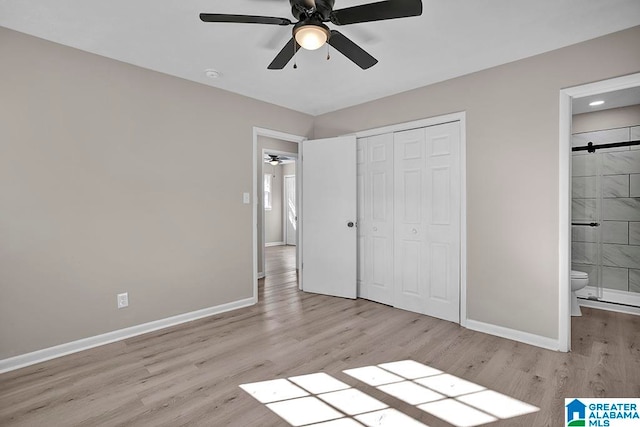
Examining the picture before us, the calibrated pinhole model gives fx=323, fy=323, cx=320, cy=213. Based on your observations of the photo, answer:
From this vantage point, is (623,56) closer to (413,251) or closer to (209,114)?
(413,251)

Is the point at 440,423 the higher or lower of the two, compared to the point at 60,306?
lower

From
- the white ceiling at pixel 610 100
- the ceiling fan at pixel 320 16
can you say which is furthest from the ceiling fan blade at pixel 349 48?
the white ceiling at pixel 610 100

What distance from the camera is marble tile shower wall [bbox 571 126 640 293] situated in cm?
376

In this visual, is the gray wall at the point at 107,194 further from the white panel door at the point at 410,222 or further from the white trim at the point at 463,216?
the white trim at the point at 463,216

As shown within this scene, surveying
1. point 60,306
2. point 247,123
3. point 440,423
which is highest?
point 247,123

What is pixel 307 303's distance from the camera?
3.99 meters

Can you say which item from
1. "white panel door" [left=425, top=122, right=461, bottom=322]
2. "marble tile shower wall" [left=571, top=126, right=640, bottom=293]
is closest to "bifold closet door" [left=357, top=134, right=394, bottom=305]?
"white panel door" [left=425, top=122, right=461, bottom=322]

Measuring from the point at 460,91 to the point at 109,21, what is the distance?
10.2 feet

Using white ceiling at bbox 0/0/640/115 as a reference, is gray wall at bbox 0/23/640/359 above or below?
below

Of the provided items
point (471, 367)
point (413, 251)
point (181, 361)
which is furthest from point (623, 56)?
point (181, 361)

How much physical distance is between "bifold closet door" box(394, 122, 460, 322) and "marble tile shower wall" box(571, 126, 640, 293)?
2033mm

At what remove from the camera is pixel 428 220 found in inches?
140

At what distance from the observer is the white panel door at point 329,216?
13.7 ft

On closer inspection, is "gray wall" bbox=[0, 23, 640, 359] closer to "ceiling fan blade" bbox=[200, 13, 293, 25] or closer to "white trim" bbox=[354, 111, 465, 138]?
"white trim" bbox=[354, 111, 465, 138]
